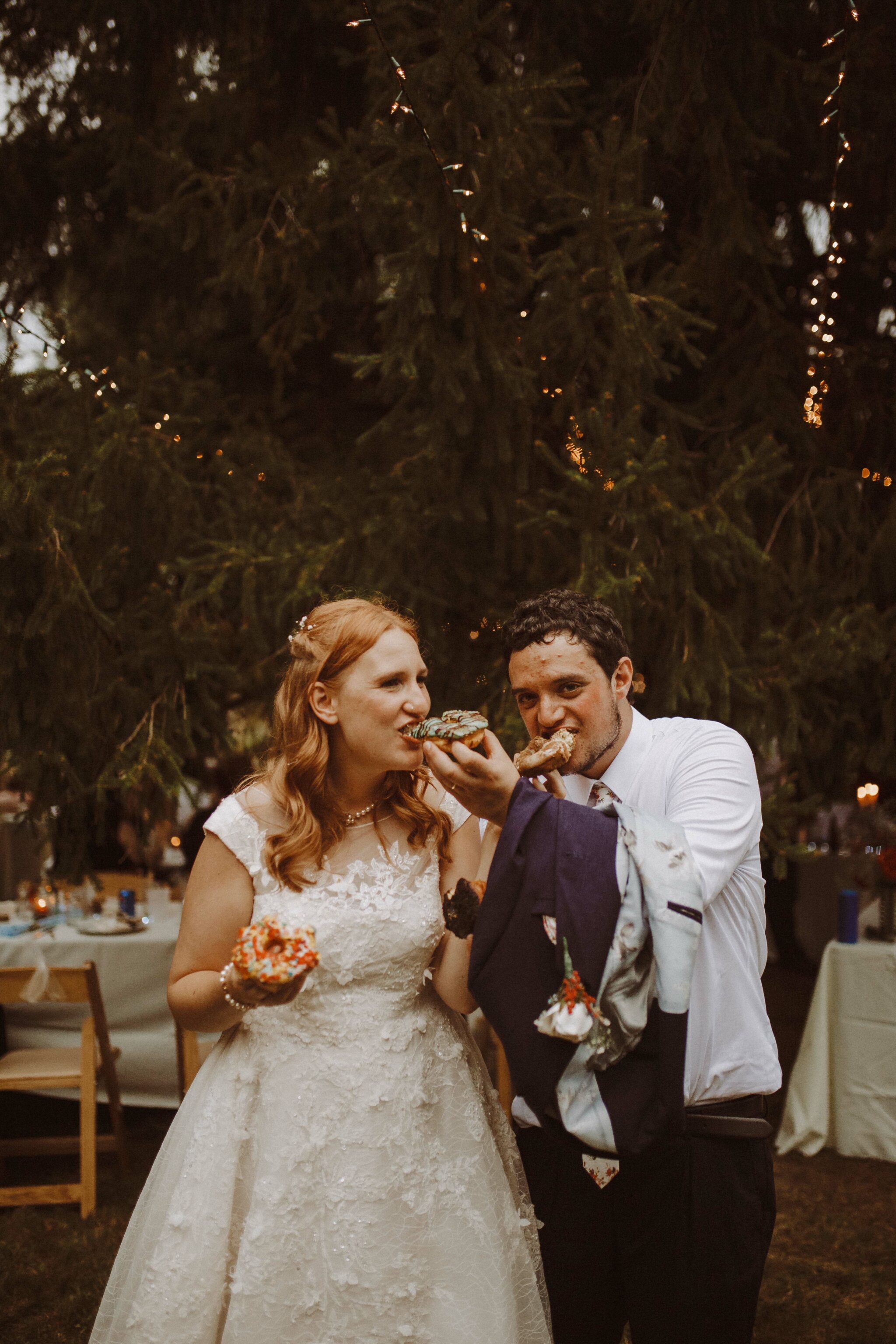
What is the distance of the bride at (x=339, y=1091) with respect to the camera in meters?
1.84

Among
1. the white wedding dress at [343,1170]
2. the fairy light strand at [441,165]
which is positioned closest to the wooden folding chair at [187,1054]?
the white wedding dress at [343,1170]

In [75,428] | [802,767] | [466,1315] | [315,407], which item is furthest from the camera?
[315,407]

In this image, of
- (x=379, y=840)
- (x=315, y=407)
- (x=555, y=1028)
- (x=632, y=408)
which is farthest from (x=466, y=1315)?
(x=315, y=407)

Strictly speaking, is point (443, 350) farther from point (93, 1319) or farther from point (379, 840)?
point (93, 1319)

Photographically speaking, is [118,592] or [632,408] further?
[118,592]

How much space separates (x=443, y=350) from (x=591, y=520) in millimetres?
895

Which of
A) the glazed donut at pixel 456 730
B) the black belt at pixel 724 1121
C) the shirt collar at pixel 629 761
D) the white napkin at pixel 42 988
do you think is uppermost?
the glazed donut at pixel 456 730

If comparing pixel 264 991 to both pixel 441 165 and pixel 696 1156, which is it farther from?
pixel 441 165

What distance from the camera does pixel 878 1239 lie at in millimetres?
4305

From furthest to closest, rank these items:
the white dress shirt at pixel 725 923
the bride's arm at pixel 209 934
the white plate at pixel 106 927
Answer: the white plate at pixel 106 927
the bride's arm at pixel 209 934
the white dress shirt at pixel 725 923

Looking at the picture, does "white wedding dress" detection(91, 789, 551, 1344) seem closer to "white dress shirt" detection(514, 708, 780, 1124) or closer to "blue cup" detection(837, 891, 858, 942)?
"white dress shirt" detection(514, 708, 780, 1124)

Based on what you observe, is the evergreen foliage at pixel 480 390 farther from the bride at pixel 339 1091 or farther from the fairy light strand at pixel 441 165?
the bride at pixel 339 1091

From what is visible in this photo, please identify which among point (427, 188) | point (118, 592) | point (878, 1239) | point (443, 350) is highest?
point (427, 188)

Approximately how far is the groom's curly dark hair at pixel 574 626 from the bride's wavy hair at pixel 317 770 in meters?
0.24
